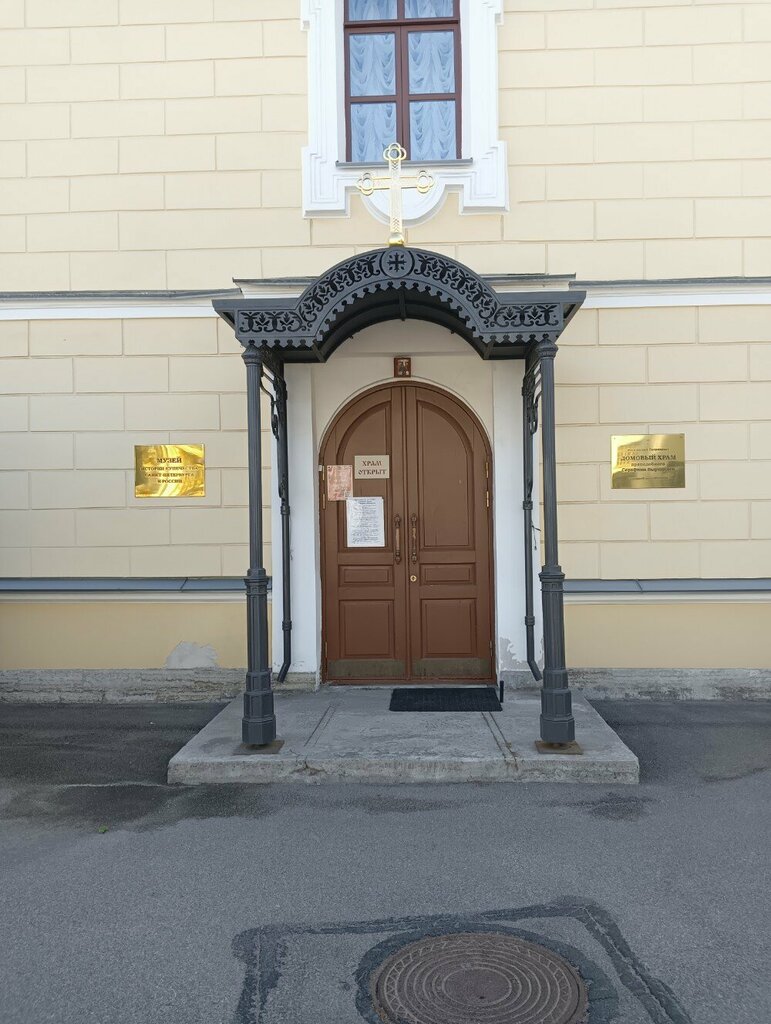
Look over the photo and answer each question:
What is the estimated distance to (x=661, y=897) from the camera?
3.46 metres

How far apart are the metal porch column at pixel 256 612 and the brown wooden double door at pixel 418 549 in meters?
1.67

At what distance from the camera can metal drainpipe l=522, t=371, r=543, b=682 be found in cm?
651

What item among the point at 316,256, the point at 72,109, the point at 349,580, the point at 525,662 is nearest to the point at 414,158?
the point at 316,256

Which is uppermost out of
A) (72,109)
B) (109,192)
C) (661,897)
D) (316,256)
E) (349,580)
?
(72,109)

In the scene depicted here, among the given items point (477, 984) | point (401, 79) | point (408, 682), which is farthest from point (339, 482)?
point (477, 984)

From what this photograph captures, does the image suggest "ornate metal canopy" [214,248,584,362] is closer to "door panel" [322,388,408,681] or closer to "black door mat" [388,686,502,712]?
"door panel" [322,388,408,681]

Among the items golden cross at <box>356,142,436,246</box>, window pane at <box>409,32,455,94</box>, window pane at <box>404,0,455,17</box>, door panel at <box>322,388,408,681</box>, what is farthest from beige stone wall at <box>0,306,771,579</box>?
window pane at <box>404,0,455,17</box>

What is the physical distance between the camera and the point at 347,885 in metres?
3.62

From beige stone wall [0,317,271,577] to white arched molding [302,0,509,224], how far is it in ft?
5.13

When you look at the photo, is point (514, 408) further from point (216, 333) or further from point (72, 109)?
point (72, 109)

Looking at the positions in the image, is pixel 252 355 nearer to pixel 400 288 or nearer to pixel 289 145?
pixel 400 288

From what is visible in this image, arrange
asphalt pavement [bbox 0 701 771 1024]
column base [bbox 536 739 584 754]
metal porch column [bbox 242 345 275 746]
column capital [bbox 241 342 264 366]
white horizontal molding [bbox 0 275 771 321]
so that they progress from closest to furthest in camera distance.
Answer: asphalt pavement [bbox 0 701 771 1024] < column base [bbox 536 739 584 754] < metal porch column [bbox 242 345 275 746] < column capital [bbox 241 342 264 366] < white horizontal molding [bbox 0 275 771 321]

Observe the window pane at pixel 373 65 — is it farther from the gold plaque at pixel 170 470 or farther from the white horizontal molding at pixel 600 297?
the gold plaque at pixel 170 470

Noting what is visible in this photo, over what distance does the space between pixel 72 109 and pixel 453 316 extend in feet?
13.0
